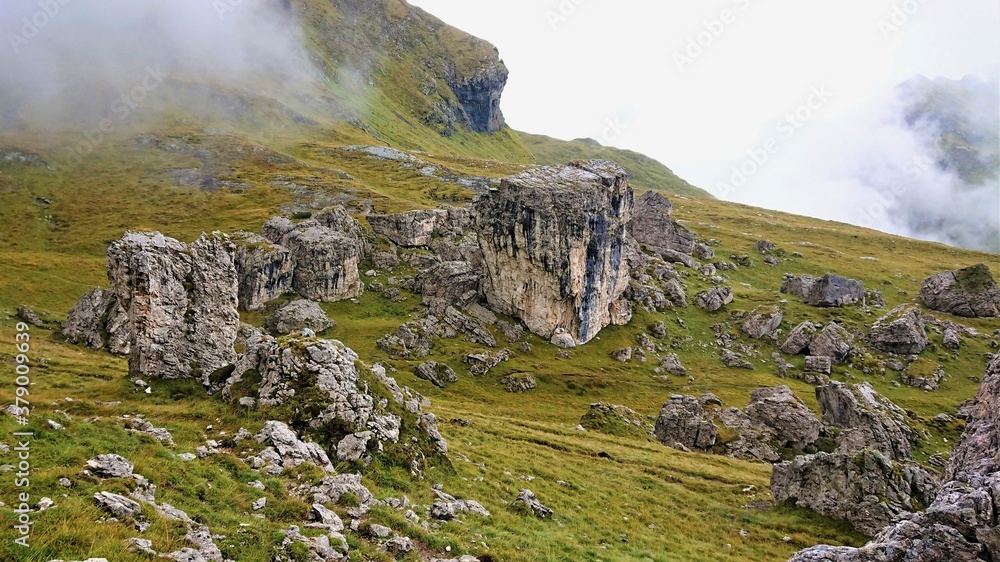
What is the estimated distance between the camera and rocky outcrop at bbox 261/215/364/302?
80.2 meters

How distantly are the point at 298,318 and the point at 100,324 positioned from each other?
902 inches

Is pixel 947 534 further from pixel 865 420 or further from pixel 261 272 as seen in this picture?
pixel 261 272

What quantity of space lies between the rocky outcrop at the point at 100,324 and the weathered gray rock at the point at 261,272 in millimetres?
20995

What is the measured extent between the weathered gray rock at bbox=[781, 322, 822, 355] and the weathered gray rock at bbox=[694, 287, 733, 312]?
14203mm

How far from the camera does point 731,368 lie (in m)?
77.1

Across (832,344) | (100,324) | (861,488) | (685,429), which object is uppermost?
(832,344)

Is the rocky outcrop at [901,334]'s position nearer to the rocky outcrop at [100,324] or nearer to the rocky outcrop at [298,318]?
the rocky outcrop at [298,318]

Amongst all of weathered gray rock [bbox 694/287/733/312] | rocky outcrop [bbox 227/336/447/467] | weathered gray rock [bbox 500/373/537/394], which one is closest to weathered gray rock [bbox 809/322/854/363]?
weathered gray rock [bbox 694/287/733/312]

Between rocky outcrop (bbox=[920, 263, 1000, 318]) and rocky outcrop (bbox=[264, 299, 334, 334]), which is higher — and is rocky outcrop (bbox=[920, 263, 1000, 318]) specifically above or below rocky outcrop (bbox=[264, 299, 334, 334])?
above

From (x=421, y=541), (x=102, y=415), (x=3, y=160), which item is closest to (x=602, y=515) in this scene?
(x=421, y=541)

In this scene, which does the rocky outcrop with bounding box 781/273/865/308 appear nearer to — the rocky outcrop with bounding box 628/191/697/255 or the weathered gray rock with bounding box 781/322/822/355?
the weathered gray rock with bounding box 781/322/822/355

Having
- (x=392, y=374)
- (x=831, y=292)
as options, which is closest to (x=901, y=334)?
(x=831, y=292)

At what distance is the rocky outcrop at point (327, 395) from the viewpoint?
Result: 2047 centimetres

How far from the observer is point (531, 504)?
2252 cm
